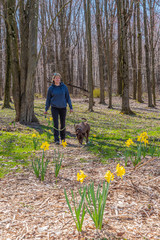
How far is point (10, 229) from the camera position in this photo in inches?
85.6

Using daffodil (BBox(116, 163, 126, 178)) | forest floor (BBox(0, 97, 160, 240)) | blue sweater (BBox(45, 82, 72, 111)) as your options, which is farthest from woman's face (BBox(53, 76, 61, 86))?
daffodil (BBox(116, 163, 126, 178))

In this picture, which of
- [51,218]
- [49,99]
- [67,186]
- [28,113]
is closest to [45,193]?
[67,186]

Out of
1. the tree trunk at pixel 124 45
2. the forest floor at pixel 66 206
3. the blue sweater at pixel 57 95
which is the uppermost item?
the tree trunk at pixel 124 45

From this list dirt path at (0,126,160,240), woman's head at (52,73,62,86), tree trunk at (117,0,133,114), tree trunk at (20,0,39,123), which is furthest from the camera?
tree trunk at (117,0,133,114)

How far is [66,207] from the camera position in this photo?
2.58 m

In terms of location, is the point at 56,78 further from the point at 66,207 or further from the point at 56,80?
the point at 66,207

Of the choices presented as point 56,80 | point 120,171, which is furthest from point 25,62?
point 120,171

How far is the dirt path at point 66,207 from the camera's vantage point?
2.10m

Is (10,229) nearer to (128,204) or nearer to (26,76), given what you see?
(128,204)

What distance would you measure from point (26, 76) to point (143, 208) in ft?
22.6

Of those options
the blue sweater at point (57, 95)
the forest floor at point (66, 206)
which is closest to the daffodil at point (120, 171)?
the forest floor at point (66, 206)

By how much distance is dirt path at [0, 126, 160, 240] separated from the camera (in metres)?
2.10

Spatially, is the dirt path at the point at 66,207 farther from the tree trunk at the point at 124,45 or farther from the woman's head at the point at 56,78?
the tree trunk at the point at 124,45

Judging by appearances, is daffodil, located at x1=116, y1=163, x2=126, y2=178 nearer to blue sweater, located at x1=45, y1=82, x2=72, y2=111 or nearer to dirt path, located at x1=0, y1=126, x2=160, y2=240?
dirt path, located at x1=0, y1=126, x2=160, y2=240
